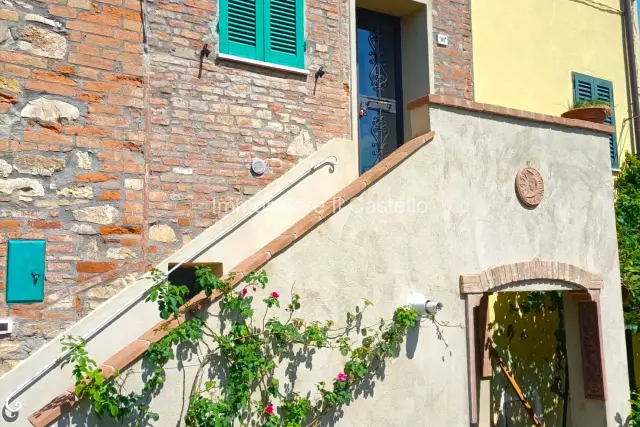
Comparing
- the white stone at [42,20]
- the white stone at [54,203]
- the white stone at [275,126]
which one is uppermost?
the white stone at [42,20]

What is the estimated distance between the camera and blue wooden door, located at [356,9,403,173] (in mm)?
7520

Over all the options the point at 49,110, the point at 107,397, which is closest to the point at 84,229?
the point at 49,110

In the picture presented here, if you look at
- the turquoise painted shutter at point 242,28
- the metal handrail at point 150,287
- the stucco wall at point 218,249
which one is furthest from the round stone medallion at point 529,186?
the turquoise painted shutter at point 242,28

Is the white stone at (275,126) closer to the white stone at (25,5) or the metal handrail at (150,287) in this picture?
the metal handrail at (150,287)

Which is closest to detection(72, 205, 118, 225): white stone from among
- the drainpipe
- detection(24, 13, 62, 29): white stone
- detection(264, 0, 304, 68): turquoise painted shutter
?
detection(24, 13, 62, 29): white stone

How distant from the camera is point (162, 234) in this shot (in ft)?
18.3

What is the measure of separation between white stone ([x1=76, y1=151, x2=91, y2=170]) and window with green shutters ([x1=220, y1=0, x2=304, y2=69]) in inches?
68.2

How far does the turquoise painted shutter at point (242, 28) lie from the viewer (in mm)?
6125

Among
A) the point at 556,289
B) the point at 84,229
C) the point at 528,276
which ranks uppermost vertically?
the point at 84,229

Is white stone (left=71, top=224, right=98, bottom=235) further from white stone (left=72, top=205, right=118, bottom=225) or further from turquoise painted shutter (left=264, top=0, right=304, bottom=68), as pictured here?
turquoise painted shutter (left=264, top=0, right=304, bottom=68)

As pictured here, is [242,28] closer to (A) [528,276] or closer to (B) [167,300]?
(B) [167,300]

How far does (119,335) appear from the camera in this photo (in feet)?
16.6

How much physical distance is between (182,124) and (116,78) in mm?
718

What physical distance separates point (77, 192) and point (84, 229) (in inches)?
12.4
